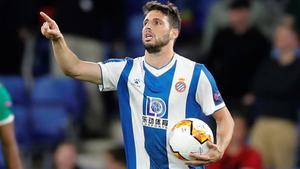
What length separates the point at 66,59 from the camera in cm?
866

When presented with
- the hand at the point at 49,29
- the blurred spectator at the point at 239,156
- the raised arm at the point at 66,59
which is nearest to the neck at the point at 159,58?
the raised arm at the point at 66,59

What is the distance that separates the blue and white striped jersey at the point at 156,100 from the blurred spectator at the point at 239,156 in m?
2.75

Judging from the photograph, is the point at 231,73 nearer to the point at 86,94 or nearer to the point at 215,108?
the point at 86,94

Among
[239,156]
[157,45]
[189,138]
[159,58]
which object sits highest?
[157,45]

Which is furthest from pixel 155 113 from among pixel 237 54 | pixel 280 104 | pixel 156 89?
pixel 237 54

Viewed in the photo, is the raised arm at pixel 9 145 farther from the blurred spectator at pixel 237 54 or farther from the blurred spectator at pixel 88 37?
the blurred spectator at pixel 88 37

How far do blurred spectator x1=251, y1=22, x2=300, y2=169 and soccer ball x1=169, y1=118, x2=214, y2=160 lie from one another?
4.39m

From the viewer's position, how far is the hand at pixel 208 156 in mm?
8273

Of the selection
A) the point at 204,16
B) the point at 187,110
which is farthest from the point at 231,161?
the point at 204,16

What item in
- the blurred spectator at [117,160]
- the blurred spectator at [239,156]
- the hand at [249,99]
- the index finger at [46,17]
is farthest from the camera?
the hand at [249,99]

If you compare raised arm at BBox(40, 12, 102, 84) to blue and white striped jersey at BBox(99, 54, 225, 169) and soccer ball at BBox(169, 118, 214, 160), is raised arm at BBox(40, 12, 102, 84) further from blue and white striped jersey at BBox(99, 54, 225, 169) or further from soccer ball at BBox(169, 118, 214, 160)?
soccer ball at BBox(169, 118, 214, 160)

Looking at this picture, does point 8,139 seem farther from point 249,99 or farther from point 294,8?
point 294,8

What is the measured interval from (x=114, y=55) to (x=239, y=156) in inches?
148

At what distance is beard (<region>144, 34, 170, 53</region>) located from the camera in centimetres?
868
